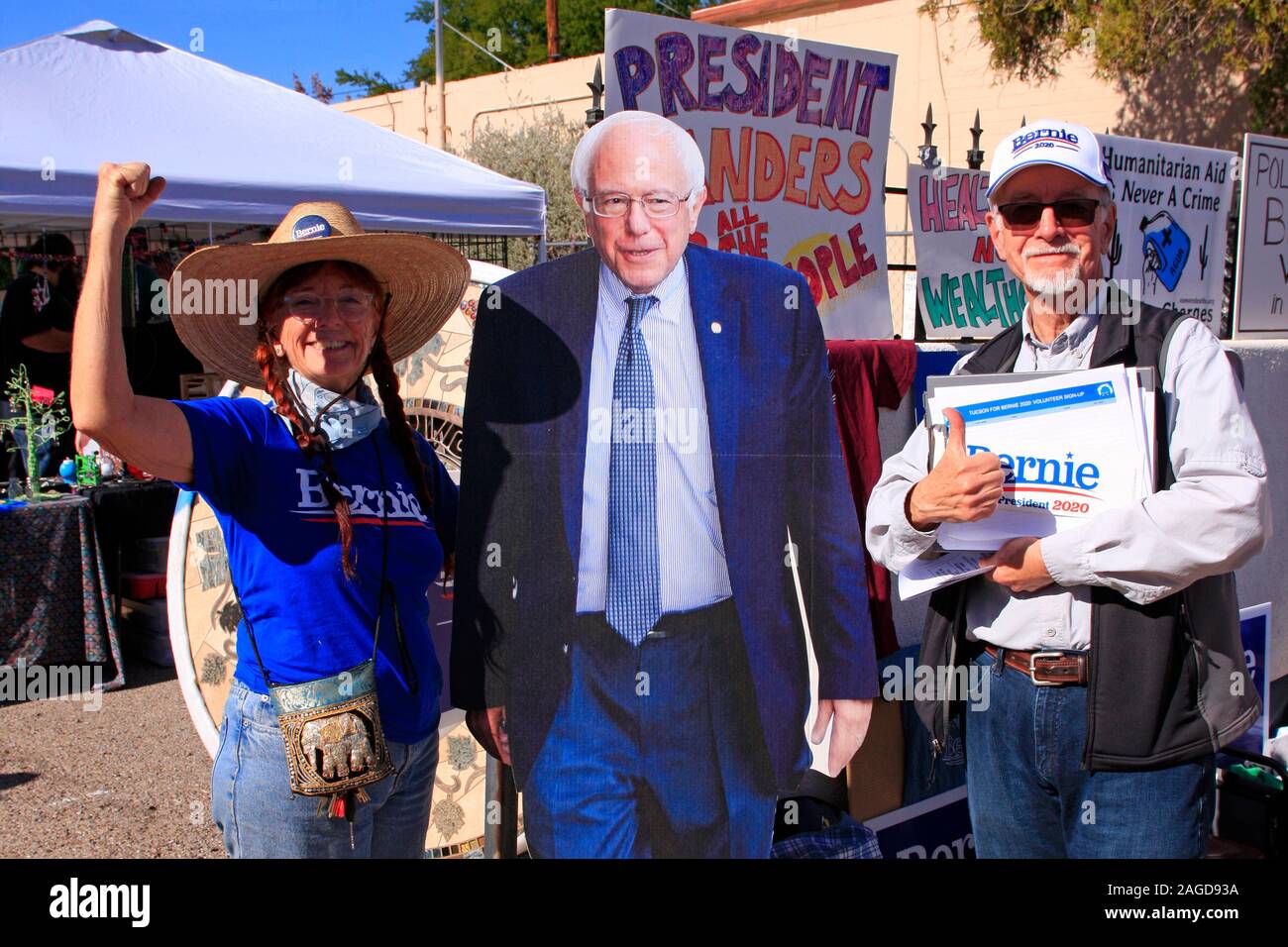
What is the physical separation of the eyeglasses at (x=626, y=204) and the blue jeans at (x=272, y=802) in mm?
1181

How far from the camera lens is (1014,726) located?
2283 mm

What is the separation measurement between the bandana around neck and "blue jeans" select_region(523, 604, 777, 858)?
598mm

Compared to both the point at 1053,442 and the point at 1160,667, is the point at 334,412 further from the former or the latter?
the point at 1160,667

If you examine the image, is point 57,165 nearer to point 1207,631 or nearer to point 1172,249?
point 1207,631

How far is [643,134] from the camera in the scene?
2303 millimetres

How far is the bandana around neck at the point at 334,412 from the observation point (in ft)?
7.01

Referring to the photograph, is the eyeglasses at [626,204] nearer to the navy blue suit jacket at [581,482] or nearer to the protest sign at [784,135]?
the navy blue suit jacket at [581,482]

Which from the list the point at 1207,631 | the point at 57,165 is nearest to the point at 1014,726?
the point at 1207,631

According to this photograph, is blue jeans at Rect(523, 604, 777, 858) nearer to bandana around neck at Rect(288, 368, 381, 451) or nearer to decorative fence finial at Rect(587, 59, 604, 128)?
bandana around neck at Rect(288, 368, 381, 451)

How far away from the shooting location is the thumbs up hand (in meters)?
2.16

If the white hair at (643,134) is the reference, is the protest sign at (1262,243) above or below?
above

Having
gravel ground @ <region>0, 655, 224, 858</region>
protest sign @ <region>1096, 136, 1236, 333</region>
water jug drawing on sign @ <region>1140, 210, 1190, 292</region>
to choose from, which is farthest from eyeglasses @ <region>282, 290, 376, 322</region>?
water jug drawing on sign @ <region>1140, 210, 1190, 292</region>

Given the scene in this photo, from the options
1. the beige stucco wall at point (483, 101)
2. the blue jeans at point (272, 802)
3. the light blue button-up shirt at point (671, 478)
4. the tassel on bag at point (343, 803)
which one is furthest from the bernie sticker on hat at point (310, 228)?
the beige stucco wall at point (483, 101)

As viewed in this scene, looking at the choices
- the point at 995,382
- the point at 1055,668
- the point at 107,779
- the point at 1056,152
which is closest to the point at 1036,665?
the point at 1055,668
